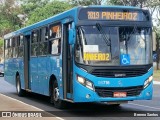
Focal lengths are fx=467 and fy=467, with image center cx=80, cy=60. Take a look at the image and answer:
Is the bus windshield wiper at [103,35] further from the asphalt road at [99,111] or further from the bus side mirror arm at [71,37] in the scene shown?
the asphalt road at [99,111]

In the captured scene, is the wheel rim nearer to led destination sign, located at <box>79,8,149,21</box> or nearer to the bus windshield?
the bus windshield

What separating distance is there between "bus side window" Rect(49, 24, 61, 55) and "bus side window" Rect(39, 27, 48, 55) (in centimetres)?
55

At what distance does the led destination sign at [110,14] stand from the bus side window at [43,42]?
3318 mm

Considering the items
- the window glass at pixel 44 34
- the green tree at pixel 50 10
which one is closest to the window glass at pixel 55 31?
the window glass at pixel 44 34

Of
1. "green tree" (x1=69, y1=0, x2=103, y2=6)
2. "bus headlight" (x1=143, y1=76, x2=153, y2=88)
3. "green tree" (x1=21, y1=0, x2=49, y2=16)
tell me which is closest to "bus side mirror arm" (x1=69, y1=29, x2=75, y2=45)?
"bus headlight" (x1=143, y1=76, x2=153, y2=88)

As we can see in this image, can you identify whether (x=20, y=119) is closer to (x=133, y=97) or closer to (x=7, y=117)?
(x=7, y=117)

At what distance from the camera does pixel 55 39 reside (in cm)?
1538

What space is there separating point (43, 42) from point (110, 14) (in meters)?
3.98

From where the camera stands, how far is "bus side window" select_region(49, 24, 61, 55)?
15030mm

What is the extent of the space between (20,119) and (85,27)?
321 cm

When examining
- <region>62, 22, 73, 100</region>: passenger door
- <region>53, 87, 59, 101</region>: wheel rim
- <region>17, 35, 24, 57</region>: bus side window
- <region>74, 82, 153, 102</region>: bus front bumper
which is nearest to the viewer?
<region>74, 82, 153, 102</region>: bus front bumper

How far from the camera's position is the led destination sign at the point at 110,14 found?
13516 millimetres

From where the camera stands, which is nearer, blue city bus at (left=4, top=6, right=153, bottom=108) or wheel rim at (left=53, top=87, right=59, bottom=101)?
blue city bus at (left=4, top=6, right=153, bottom=108)

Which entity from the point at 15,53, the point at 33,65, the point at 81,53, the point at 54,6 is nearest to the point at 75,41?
the point at 81,53
